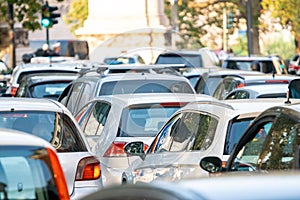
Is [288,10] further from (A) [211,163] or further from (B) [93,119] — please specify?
(A) [211,163]

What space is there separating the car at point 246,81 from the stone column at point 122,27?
2211 centimetres

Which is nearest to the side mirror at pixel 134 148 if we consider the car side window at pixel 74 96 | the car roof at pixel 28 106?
the car roof at pixel 28 106

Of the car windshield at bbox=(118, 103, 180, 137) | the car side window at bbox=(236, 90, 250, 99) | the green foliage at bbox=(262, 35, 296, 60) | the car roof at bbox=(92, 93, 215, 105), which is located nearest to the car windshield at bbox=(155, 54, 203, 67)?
the car side window at bbox=(236, 90, 250, 99)

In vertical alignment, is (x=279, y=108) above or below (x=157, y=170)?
above

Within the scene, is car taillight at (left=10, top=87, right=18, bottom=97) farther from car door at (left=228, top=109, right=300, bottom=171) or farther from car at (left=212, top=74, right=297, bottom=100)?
car door at (left=228, top=109, right=300, bottom=171)

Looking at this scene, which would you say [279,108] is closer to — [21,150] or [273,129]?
[273,129]

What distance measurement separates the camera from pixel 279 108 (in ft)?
24.4

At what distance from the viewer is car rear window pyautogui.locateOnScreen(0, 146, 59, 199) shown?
20.4 ft

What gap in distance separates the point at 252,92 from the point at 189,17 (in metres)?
50.6

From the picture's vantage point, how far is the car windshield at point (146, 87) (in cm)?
1523

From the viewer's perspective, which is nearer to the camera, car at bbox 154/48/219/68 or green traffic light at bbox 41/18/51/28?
car at bbox 154/48/219/68

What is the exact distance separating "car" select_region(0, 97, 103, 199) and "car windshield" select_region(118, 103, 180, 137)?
1.87 m

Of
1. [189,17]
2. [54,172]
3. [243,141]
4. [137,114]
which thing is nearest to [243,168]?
[243,141]

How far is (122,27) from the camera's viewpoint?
140 feet
